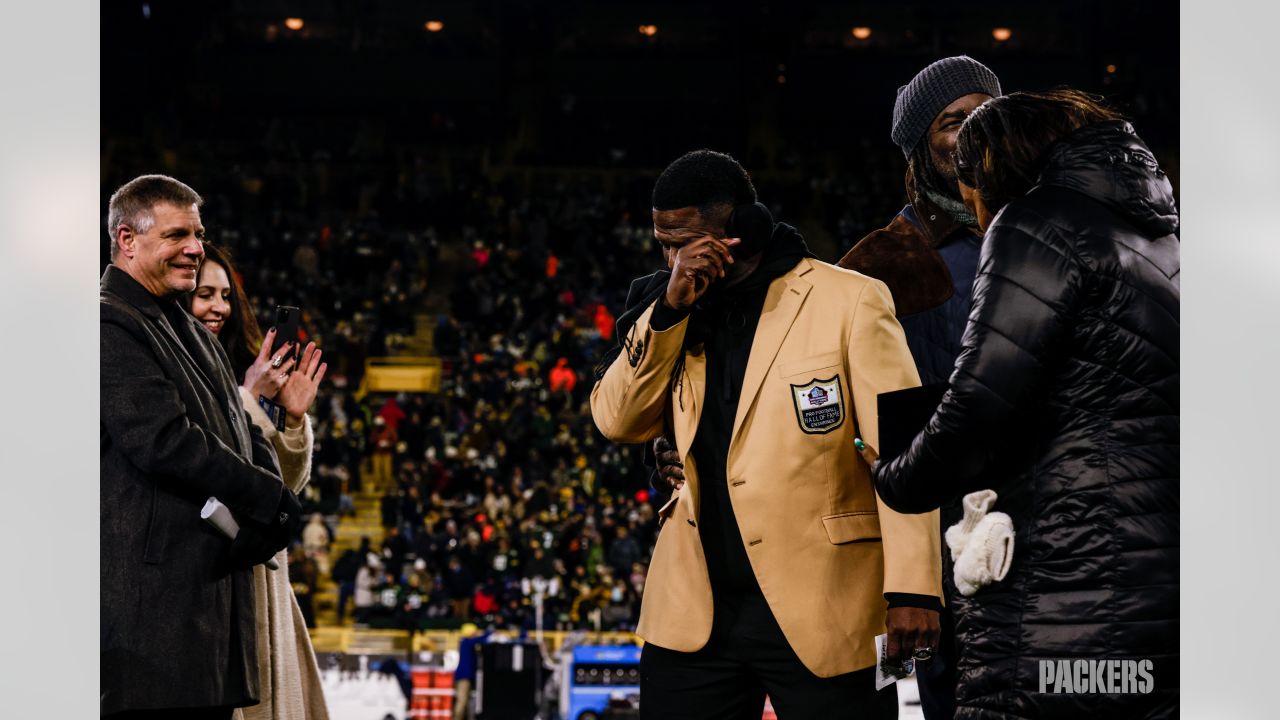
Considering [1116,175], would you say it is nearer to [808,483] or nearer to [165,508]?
[808,483]

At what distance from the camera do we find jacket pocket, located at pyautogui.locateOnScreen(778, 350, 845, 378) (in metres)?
2.52

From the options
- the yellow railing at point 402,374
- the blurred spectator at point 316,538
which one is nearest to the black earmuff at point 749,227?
the blurred spectator at point 316,538

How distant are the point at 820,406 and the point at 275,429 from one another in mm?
1658

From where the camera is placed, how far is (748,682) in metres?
2.51

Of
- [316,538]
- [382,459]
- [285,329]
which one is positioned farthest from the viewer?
[382,459]

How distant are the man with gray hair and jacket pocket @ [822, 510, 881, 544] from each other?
1137mm

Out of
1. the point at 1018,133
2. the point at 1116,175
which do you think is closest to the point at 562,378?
the point at 1018,133

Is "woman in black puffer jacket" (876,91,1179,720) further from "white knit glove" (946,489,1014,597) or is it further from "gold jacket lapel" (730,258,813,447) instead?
"gold jacket lapel" (730,258,813,447)

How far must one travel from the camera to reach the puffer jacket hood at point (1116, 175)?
2.05m

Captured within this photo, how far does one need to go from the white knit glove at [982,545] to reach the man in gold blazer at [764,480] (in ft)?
0.91

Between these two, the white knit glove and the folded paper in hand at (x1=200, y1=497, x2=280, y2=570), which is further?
the folded paper in hand at (x1=200, y1=497, x2=280, y2=570)

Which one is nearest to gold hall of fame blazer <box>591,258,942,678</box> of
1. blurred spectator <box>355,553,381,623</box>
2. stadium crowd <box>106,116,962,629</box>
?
stadium crowd <box>106,116,962,629</box>

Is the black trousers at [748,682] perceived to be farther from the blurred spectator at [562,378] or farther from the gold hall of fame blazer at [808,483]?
the blurred spectator at [562,378]
